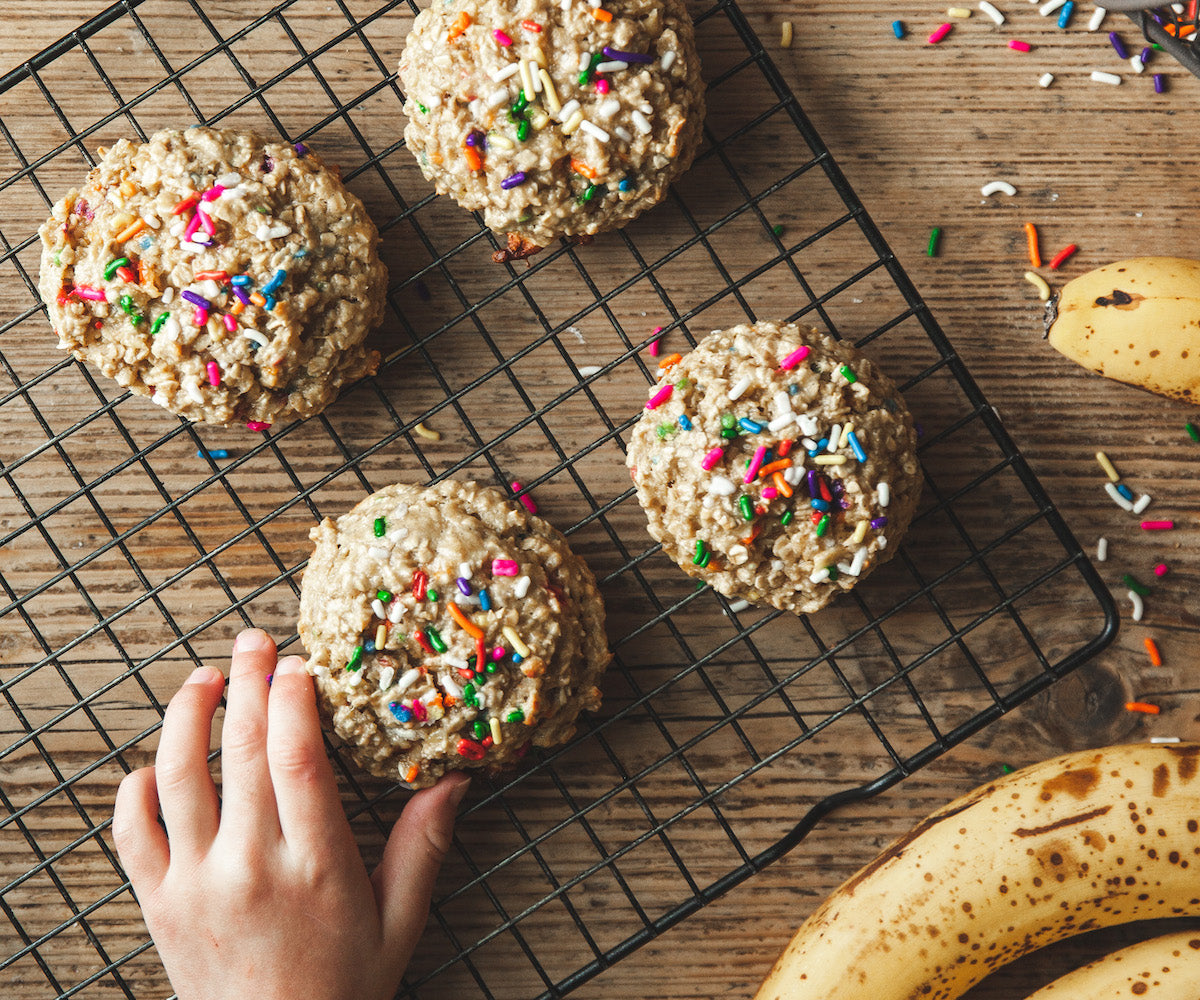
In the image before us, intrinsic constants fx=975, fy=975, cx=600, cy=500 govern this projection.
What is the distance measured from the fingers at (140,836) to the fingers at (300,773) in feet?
0.95

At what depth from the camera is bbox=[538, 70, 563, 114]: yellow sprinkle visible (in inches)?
76.6

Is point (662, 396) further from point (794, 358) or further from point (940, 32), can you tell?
point (940, 32)

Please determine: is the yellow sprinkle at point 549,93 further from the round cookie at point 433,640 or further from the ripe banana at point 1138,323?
the ripe banana at point 1138,323

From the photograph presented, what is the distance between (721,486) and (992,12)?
54.9 inches

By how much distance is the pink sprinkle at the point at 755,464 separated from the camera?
195 centimetres

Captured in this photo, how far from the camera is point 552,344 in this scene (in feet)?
7.64

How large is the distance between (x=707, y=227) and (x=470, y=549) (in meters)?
0.97

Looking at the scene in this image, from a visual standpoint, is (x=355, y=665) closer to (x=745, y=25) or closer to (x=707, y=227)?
(x=707, y=227)

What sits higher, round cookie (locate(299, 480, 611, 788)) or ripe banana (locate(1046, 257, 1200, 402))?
ripe banana (locate(1046, 257, 1200, 402))

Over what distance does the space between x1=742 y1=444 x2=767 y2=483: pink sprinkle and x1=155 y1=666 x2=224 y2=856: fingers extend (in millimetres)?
1252

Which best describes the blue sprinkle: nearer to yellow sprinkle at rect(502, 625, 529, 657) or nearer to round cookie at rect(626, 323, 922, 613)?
round cookie at rect(626, 323, 922, 613)

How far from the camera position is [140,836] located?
2059mm

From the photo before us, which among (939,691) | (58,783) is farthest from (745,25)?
(58,783)

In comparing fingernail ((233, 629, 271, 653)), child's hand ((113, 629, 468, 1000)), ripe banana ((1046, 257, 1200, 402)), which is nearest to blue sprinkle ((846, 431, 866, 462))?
ripe banana ((1046, 257, 1200, 402))
